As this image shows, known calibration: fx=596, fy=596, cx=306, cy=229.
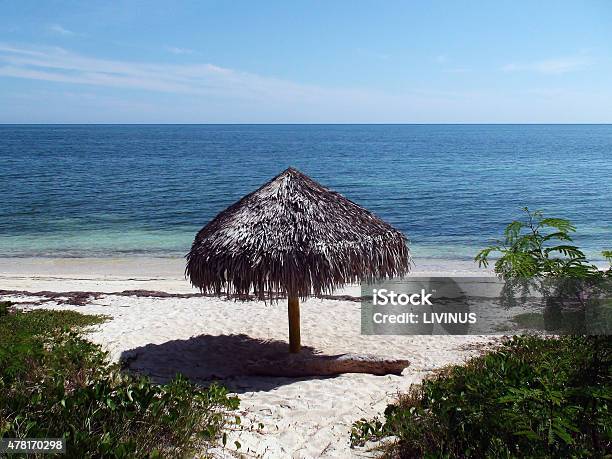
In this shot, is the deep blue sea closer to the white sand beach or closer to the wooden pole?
the white sand beach

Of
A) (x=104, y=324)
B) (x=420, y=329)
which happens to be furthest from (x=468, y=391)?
(x=104, y=324)

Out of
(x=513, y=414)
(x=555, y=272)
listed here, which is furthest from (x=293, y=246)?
(x=513, y=414)

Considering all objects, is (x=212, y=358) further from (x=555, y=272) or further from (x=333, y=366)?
(x=555, y=272)

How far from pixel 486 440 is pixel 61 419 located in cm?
327

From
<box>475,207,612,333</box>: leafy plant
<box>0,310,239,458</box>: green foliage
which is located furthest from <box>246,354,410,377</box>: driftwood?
<box>475,207,612,333</box>: leafy plant

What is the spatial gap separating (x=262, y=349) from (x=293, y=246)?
2354 mm

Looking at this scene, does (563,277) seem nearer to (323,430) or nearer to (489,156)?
(323,430)

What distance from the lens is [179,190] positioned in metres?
39.7

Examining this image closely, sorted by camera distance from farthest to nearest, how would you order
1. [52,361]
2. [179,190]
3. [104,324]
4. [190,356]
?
[179,190], [104,324], [190,356], [52,361]

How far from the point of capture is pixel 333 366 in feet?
25.8

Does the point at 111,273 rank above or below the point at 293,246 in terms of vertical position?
below

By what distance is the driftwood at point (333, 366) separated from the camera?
7836 millimetres

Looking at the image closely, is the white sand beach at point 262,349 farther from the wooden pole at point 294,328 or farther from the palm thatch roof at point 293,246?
the palm thatch roof at point 293,246

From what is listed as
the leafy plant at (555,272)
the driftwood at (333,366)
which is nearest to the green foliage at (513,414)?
Answer: the leafy plant at (555,272)
